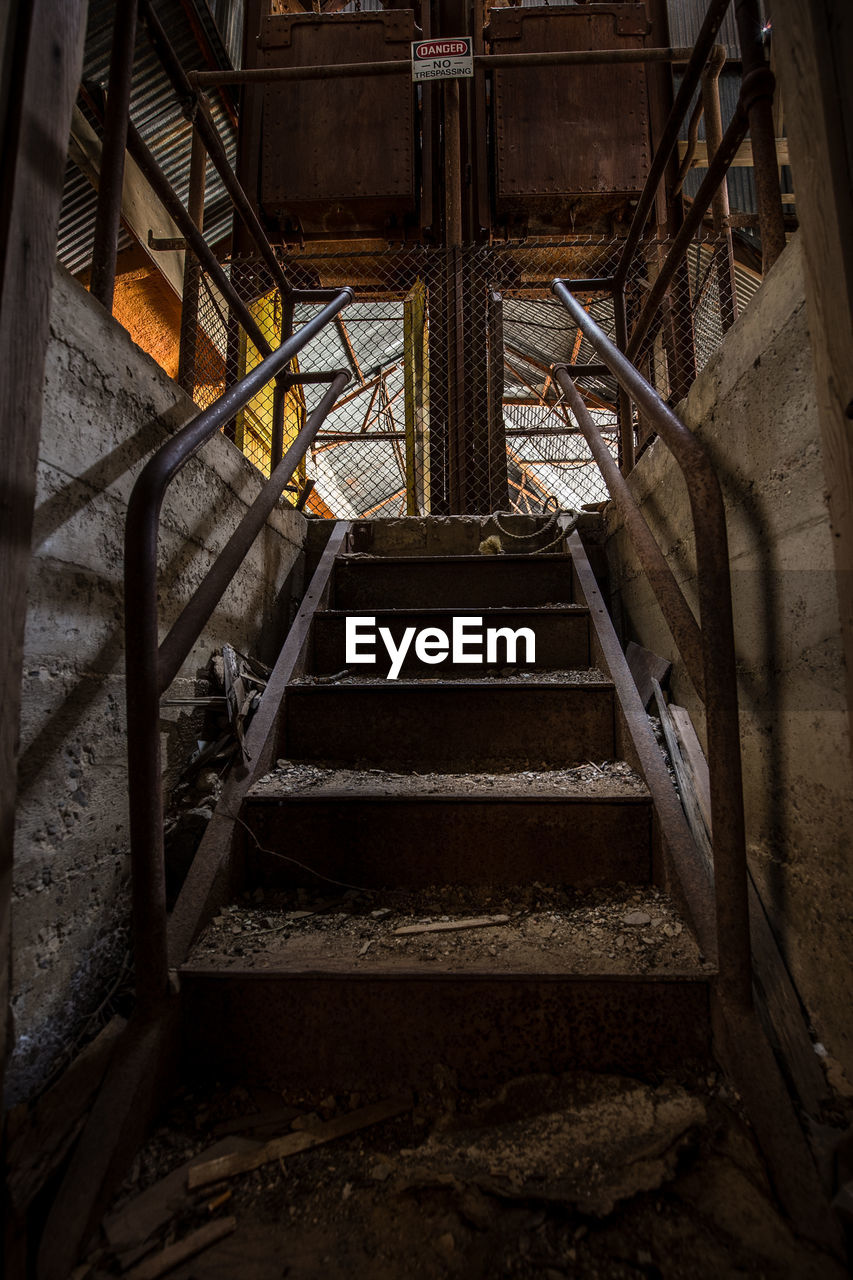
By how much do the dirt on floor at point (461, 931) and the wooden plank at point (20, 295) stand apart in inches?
19.8

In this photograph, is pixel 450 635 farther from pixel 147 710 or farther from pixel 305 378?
pixel 305 378

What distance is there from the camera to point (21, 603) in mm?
1002

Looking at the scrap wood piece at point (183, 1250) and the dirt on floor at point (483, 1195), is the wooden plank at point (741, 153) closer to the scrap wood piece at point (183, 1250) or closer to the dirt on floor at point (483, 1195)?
the dirt on floor at point (483, 1195)

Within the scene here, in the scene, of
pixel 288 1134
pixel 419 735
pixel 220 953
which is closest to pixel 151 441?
pixel 419 735

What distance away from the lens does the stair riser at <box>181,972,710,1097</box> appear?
1.21 metres

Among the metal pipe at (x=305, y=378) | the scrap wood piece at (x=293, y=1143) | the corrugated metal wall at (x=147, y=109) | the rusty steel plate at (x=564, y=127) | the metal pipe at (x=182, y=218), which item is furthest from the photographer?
the corrugated metal wall at (x=147, y=109)

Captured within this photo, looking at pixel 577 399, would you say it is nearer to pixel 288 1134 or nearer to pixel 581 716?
pixel 581 716

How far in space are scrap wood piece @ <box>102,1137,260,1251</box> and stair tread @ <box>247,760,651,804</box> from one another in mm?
760

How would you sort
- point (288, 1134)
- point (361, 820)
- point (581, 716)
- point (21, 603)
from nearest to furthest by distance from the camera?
point (21, 603), point (288, 1134), point (361, 820), point (581, 716)

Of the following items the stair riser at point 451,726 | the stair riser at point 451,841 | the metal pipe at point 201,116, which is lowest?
the stair riser at point 451,841

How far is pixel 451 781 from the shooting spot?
5.97 ft

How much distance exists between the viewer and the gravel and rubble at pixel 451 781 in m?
1.65

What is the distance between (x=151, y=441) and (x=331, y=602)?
1.20 meters

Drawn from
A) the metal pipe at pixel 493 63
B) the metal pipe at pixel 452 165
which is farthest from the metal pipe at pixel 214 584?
the metal pipe at pixel 452 165
